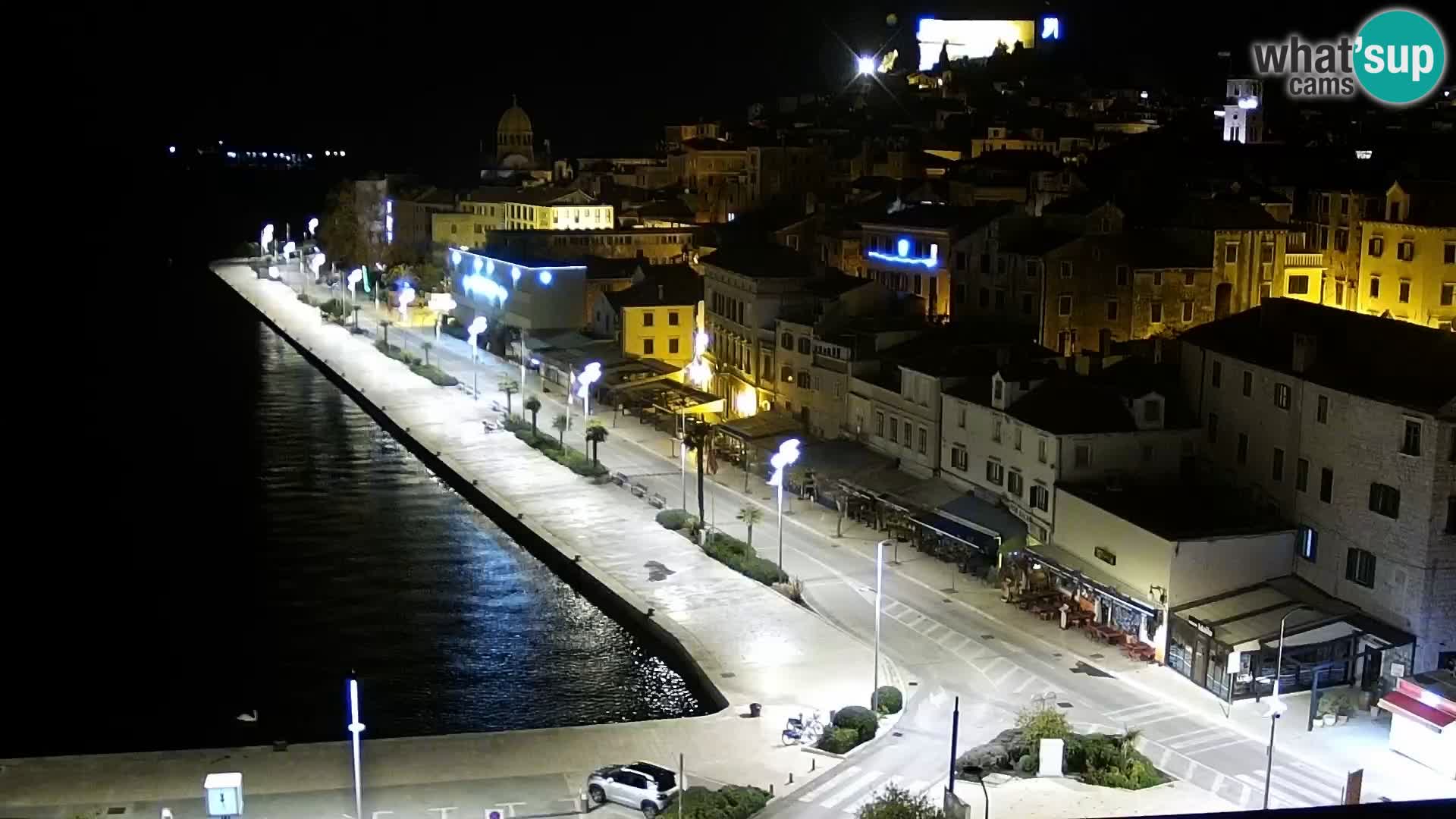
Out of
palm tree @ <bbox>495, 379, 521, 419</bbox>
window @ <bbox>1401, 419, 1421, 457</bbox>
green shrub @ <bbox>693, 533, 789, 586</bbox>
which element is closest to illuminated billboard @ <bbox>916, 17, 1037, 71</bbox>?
palm tree @ <bbox>495, 379, 521, 419</bbox>

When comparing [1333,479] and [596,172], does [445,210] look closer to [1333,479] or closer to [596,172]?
[596,172]

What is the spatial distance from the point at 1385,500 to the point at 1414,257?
17.5 meters

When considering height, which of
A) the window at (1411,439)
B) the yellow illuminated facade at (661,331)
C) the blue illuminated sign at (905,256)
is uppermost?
the blue illuminated sign at (905,256)

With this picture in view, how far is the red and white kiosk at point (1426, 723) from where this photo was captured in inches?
954

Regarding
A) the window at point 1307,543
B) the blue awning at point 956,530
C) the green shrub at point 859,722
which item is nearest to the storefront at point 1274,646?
the window at point 1307,543

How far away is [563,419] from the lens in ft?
166

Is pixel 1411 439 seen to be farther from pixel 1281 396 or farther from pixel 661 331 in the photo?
pixel 661 331

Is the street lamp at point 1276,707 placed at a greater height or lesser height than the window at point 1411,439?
lesser

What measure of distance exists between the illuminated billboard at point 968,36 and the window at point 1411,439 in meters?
96.1

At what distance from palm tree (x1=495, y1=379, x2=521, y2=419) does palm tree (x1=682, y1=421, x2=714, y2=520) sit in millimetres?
7945

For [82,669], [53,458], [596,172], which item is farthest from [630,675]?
[596,172]

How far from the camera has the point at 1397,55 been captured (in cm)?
3772

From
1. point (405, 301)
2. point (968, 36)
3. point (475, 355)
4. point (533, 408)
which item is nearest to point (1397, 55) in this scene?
point (533, 408)

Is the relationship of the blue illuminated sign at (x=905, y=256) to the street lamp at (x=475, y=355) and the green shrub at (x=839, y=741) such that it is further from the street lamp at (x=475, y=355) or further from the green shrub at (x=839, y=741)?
the green shrub at (x=839, y=741)
